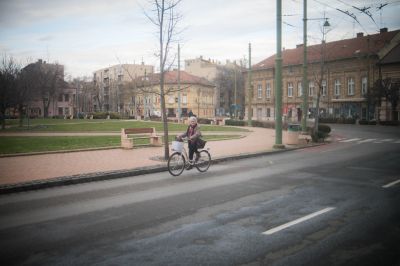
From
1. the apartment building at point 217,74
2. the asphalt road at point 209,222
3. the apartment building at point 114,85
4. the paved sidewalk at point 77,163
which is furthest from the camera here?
the apartment building at point 217,74

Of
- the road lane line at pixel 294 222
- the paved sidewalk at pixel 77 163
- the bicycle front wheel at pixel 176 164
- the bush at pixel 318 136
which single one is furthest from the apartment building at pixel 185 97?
the road lane line at pixel 294 222

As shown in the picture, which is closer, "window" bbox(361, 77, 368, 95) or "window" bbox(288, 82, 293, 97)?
"window" bbox(361, 77, 368, 95)

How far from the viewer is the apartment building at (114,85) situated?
9962 cm

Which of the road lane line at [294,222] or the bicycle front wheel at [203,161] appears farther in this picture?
the bicycle front wheel at [203,161]

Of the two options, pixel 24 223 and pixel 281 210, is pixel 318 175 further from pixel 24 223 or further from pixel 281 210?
pixel 24 223

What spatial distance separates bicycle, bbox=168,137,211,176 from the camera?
11.6 meters

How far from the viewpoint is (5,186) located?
9.20 metres

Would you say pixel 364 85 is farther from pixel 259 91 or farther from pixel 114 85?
pixel 114 85

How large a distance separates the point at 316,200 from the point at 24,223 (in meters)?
5.76

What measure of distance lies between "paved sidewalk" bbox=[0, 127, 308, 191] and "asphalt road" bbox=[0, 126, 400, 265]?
1.16 metres

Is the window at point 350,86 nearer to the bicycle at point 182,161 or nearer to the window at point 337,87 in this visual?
the window at point 337,87

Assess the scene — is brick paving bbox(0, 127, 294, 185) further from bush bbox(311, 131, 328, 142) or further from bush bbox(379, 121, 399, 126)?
bush bbox(379, 121, 399, 126)

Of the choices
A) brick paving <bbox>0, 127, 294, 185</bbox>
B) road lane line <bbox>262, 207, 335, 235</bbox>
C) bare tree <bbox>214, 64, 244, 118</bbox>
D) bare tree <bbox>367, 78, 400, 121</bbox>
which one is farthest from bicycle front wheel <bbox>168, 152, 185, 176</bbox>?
bare tree <bbox>214, 64, 244, 118</bbox>

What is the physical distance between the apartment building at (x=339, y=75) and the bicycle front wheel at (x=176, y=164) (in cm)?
4167
